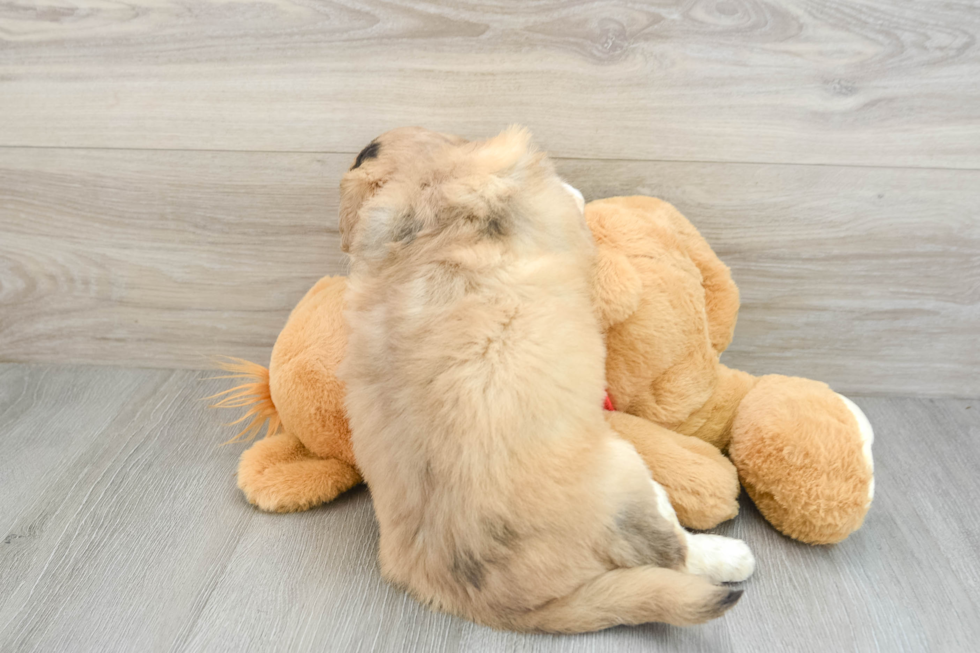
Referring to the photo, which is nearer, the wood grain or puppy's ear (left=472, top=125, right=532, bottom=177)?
puppy's ear (left=472, top=125, right=532, bottom=177)

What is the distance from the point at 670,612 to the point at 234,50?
101cm

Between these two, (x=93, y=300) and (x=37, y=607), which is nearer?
(x=37, y=607)

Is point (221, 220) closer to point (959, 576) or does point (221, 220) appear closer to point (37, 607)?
point (37, 607)

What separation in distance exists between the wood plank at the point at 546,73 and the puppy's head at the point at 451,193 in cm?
26

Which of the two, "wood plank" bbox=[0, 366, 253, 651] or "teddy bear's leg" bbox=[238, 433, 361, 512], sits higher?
"teddy bear's leg" bbox=[238, 433, 361, 512]

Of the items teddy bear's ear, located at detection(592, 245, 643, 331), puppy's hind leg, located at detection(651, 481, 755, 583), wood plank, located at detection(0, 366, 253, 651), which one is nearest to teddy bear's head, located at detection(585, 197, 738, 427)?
teddy bear's ear, located at detection(592, 245, 643, 331)

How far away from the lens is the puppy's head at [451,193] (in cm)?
77

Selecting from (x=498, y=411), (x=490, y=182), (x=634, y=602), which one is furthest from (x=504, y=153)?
(x=634, y=602)

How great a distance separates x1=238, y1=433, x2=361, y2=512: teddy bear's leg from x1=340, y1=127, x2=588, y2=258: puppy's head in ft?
1.20

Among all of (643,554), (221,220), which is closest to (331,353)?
(221,220)

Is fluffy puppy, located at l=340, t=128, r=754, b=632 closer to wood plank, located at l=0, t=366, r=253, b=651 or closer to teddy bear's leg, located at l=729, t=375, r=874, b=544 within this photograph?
teddy bear's leg, located at l=729, t=375, r=874, b=544

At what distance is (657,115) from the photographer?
1.05m

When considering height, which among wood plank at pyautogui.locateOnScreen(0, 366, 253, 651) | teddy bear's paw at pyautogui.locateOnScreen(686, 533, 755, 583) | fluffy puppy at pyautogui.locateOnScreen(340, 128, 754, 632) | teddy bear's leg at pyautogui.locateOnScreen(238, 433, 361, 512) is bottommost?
wood plank at pyautogui.locateOnScreen(0, 366, 253, 651)

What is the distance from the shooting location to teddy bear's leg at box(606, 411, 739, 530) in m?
0.89
